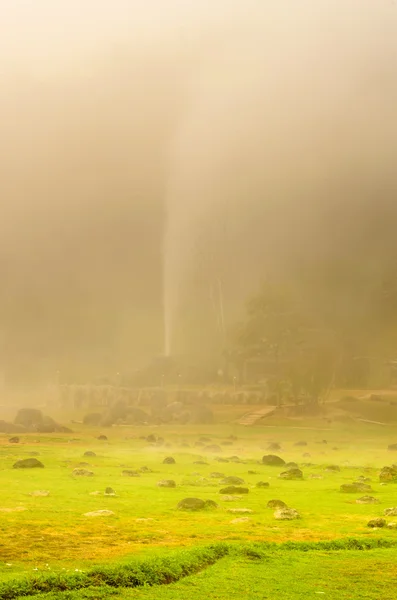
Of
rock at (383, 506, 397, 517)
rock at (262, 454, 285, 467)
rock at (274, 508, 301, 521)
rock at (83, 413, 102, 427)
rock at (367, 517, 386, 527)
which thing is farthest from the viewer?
rock at (83, 413, 102, 427)

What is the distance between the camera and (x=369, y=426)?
125875 millimetres

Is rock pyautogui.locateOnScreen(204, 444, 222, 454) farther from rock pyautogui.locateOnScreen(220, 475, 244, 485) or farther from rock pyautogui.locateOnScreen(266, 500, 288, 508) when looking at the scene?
rock pyautogui.locateOnScreen(266, 500, 288, 508)

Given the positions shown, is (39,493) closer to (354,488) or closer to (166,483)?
(166,483)

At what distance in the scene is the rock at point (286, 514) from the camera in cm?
2953

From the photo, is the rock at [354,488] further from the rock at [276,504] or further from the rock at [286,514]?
the rock at [286,514]

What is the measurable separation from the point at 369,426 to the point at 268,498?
95.7 metres

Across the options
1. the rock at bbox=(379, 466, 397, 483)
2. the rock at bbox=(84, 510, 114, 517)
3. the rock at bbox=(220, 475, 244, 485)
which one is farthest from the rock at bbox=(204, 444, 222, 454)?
the rock at bbox=(84, 510, 114, 517)

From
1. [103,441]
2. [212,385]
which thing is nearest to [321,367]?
[212,385]

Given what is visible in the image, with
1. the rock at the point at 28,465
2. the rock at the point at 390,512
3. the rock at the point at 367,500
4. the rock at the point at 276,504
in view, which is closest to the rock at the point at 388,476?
the rock at the point at 367,500

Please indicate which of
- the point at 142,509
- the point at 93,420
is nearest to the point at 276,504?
the point at 142,509

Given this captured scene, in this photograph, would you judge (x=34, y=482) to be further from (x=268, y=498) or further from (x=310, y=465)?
(x=310, y=465)

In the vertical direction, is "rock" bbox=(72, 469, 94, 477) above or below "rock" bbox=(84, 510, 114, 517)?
below

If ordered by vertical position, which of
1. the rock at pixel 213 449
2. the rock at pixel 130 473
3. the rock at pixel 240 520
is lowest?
the rock at pixel 213 449

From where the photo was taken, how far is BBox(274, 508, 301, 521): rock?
29.5 meters
